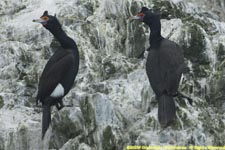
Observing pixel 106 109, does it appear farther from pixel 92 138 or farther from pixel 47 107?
pixel 47 107

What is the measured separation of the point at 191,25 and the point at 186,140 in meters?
3.79

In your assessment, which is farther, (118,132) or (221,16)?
(221,16)

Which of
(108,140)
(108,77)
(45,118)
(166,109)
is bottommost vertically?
(108,140)

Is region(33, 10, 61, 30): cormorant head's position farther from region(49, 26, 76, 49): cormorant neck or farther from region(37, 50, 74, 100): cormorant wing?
region(37, 50, 74, 100): cormorant wing

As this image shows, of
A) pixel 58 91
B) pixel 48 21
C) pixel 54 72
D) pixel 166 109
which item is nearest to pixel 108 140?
pixel 166 109

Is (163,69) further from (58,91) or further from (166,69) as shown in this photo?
(58,91)

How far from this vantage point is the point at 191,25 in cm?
1241

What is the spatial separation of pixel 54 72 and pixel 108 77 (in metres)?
1.51

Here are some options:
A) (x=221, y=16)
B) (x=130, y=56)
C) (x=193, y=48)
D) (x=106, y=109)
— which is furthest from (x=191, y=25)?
(x=106, y=109)

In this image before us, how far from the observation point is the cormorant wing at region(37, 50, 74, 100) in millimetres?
10508

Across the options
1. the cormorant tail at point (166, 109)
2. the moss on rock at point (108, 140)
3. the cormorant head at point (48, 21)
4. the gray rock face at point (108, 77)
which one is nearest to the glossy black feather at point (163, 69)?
the cormorant tail at point (166, 109)

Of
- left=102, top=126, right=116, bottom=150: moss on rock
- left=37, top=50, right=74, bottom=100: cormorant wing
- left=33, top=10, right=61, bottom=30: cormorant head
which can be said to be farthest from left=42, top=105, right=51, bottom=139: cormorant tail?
left=33, top=10, right=61, bottom=30: cormorant head

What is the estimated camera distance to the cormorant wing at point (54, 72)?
10.5 meters

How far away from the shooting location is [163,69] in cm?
988
